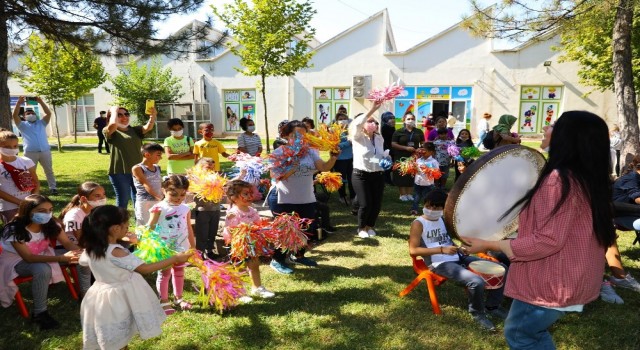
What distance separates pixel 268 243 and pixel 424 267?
1574mm

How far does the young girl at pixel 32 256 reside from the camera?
12.9 feet

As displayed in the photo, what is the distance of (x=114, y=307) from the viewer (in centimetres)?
302

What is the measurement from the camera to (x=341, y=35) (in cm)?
2308

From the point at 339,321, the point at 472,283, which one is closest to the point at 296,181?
the point at 339,321

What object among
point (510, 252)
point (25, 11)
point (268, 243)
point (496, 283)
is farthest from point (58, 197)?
point (510, 252)

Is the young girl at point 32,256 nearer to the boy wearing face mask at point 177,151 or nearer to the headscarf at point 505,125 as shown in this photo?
the boy wearing face mask at point 177,151

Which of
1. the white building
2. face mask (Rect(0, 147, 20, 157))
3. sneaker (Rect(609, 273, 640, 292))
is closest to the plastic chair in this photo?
sneaker (Rect(609, 273, 640, 292))

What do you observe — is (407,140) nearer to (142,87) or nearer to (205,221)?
(205,221)

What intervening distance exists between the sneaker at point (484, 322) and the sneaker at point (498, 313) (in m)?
0.24

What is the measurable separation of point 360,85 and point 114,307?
21.0 m

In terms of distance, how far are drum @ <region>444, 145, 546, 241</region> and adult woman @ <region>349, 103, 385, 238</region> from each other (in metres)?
2.75

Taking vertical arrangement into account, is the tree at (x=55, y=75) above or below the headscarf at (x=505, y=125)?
above

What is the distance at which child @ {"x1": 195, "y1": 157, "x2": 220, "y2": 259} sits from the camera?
538cm

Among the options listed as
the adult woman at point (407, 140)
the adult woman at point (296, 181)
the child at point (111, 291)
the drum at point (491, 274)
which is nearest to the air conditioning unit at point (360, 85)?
the adult woman at point (407, 140)
